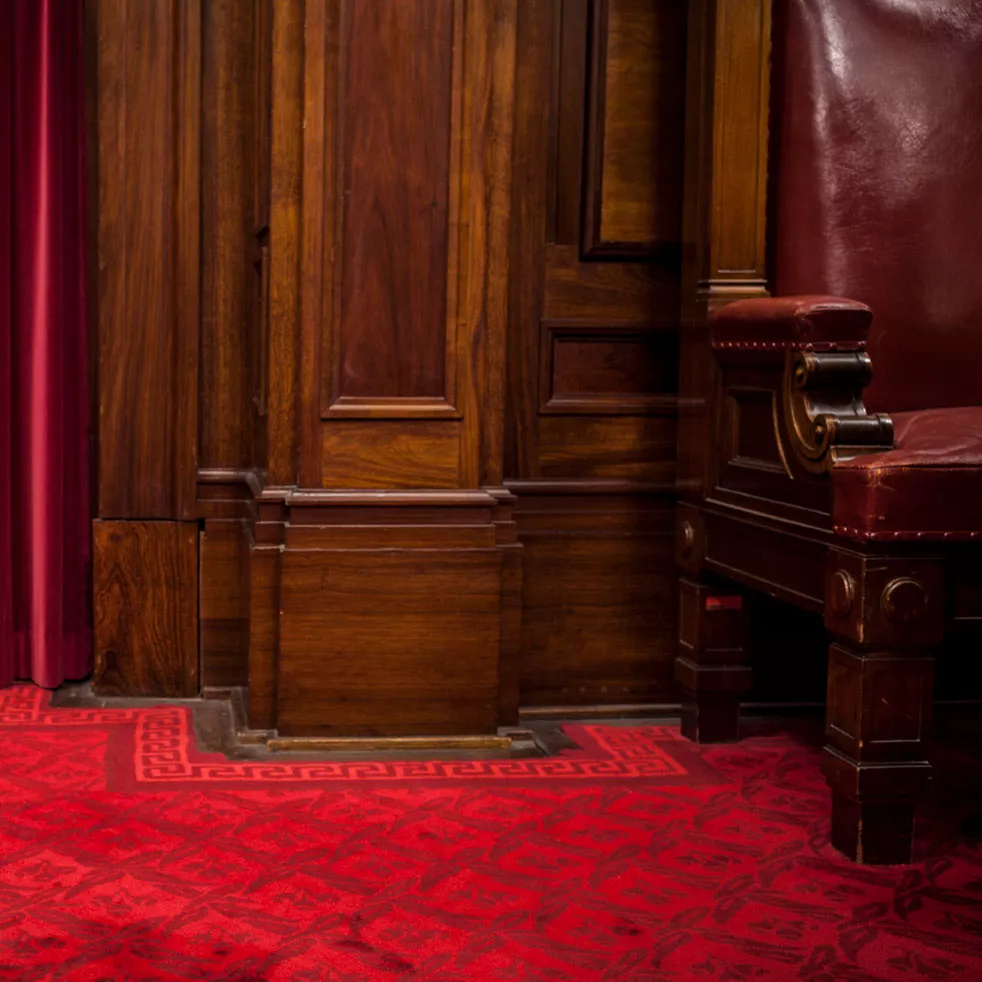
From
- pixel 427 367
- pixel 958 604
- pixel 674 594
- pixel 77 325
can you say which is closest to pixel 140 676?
pixel 77 325

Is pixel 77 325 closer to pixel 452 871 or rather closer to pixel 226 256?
pixel 226 256

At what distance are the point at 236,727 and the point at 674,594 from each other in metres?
0.86

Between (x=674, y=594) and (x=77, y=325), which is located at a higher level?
(x=77, y=325)

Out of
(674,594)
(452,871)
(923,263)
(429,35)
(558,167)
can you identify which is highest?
(429,35)

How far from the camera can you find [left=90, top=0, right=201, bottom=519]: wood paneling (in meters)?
2.72

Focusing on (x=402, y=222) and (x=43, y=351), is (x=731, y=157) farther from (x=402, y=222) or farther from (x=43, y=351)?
(x=43, y=351)

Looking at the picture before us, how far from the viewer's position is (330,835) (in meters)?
2.05

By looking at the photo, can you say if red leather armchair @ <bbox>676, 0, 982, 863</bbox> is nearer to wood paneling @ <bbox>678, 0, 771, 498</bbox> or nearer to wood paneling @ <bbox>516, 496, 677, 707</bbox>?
wood paneling @ <bbox>678, 0, 771, 498</bbox>

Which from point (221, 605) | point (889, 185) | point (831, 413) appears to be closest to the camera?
point (831, 413)

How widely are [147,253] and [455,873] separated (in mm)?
Answer: 1417

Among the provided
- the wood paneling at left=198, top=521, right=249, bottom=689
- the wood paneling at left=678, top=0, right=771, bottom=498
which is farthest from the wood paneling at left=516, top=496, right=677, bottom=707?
the wood paneling at left=198, top=521, right=249, bottom=689

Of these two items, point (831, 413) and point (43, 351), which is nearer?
point (831, 413)

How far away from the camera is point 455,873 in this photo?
1.91 metres

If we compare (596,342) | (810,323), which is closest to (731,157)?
(596,342)
